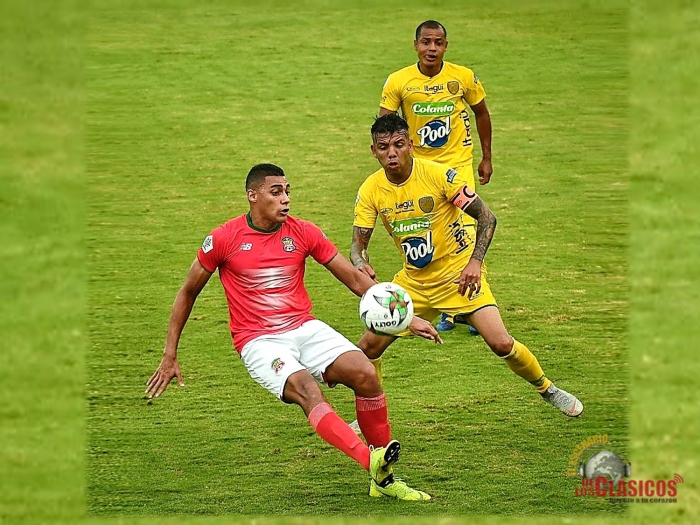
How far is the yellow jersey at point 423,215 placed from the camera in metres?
8.76

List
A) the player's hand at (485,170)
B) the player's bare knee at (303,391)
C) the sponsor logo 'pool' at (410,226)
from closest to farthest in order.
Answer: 1. the player's bare knee at (303,391)
2. the sponsor logo 'pool' at (410,226)
3. the player's hand at (485,170)

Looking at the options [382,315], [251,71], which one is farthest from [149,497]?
[251,71]

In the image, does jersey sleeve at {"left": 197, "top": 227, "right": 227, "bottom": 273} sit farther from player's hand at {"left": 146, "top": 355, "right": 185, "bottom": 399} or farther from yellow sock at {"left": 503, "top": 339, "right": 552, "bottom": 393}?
yellow sock at {"left": 503, "top": 339, "right": 552, "bottom": 393}

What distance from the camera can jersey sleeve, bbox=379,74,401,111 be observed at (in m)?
10.9

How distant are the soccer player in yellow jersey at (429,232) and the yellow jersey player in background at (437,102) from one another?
1996mm

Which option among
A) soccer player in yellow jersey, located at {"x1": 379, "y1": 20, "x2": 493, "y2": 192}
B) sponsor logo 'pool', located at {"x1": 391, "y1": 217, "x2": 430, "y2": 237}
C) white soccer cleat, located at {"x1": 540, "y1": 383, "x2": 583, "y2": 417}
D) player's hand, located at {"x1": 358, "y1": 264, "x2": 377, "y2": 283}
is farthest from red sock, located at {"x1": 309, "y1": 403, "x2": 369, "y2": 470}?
soccer player in yellow jersey, located at {"x1": 379, "y1": 20, "x2": 493, "y2": 192}

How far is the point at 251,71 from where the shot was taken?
52.9ft

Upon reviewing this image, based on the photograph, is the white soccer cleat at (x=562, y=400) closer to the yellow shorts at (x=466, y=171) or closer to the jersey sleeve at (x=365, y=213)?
the jersey sleeve at (x=365, y=213)

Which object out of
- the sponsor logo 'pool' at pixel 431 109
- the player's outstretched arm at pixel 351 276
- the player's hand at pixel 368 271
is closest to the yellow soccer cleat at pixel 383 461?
the player's outstretched arm at pixel 351 276

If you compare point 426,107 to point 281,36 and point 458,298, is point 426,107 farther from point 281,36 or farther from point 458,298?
point 281,36

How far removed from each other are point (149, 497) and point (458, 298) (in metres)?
2.66

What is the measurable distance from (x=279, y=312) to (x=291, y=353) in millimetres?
350

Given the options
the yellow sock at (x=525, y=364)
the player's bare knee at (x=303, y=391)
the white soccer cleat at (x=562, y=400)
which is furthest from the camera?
the white soccer cleat at (x=562, y=400)

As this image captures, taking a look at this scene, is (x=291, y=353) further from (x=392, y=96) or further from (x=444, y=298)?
(x=392, y=96)
